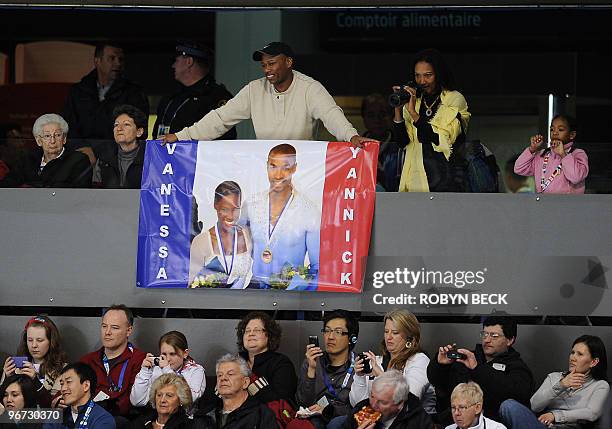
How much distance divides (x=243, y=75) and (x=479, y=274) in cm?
347

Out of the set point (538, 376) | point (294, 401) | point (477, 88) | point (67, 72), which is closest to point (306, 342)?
point (294, 401)

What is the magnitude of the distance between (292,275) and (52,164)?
1878mm

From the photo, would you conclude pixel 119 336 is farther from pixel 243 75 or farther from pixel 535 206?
pixel 243 75

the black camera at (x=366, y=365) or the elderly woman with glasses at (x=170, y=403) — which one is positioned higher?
the black camera at (x=366, y=365)

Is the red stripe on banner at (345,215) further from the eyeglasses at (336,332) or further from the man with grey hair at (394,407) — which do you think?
the man with grey hair at (394,407)

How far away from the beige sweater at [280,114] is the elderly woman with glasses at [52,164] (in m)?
0.75

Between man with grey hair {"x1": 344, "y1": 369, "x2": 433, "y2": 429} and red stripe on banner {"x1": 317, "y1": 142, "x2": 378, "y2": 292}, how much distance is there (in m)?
1.38

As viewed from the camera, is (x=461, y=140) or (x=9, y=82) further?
(x=9, y=82)

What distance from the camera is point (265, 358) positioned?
341 inches

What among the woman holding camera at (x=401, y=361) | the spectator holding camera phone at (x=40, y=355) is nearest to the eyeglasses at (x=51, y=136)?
the spectator holding camera phone at (x=40, y=355)

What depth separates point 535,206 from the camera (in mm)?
9328

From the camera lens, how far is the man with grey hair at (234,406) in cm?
809

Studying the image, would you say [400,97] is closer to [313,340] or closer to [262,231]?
[262,231]

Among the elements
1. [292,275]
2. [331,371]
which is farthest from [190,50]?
[331,371]
